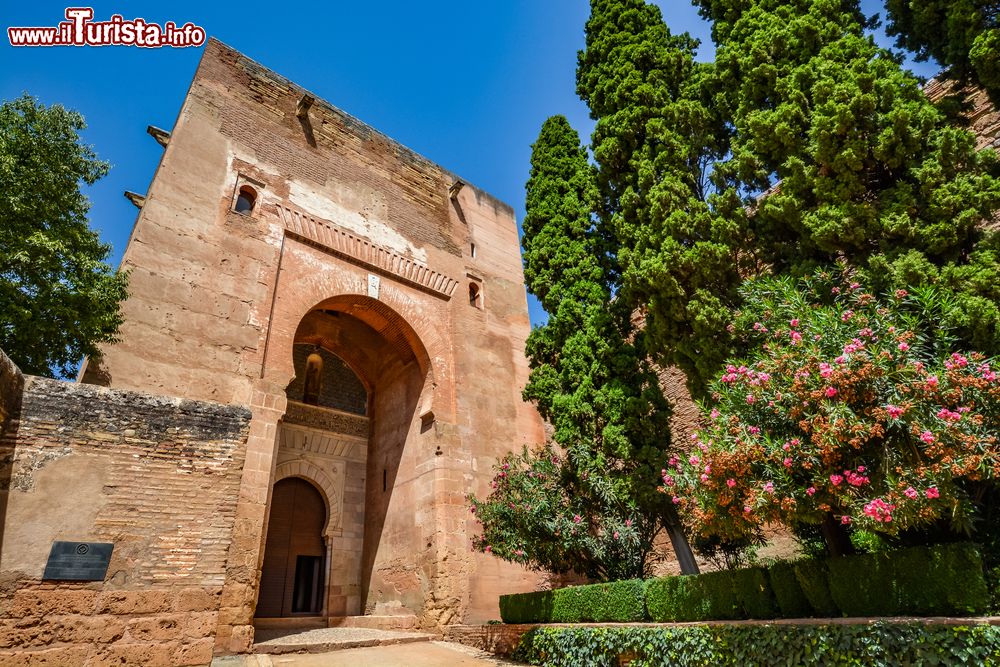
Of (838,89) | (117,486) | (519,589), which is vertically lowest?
(519,589)

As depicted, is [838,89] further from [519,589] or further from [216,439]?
[519,589]

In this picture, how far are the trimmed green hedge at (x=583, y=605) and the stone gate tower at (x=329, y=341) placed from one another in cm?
167

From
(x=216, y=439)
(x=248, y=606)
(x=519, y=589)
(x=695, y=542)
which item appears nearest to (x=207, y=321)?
(x=216, y=439)

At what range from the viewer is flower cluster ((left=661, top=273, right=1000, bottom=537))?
4.09 m

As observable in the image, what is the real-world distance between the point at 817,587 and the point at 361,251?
31.6 feet

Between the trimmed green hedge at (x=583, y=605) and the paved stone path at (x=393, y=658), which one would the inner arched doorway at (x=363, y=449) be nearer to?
the paved stone path at (x=393, y=658)

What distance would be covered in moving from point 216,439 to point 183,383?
2.82 metres

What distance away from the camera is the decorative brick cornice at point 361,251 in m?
10.6

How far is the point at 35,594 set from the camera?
14.4 feet

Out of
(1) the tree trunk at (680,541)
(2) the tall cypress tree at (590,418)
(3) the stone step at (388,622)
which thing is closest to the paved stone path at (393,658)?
(3) the stone step at (388,622)

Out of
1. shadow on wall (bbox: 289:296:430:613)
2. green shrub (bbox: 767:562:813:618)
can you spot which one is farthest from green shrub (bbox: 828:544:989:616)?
shadow on wall (bbox: 289:296:430:613)

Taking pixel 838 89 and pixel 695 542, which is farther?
pixel 695 542

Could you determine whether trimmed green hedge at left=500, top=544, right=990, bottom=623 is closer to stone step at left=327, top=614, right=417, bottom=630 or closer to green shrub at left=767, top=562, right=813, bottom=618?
green shrub at left=767, top=562, right=813, bottom=618

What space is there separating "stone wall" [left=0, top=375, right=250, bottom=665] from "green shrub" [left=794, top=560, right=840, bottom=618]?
218 inches
